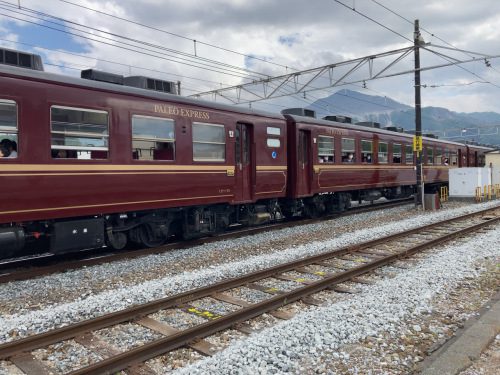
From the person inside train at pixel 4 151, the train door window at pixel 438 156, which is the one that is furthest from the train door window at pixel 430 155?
the person inside train at pixel 4 151

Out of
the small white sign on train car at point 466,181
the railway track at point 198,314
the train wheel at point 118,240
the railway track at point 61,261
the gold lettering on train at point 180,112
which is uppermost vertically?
the gold lettering on train at point 180,112

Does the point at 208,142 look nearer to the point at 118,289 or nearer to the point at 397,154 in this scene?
the point at 118,289

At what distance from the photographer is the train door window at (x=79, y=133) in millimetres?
7363

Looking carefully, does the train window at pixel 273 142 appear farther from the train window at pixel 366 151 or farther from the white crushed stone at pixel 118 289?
the train window at pixel 366 151

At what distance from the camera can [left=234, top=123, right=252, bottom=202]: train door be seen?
37.0ft

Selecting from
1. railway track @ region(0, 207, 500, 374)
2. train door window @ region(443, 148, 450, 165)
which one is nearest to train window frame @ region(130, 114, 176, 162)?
railway track @ region(0, 207, 500, 374)

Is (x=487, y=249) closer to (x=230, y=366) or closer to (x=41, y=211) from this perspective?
(x=230, y=366)

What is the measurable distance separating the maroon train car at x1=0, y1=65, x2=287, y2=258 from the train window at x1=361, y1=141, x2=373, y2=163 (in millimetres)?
6571

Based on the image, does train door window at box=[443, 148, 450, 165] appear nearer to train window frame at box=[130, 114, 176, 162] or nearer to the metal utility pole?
the metal utility pole

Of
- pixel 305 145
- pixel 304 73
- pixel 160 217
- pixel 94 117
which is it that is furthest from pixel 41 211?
pixel 304 73

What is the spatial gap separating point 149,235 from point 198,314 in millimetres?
4610

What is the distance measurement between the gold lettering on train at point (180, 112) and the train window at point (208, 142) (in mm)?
185

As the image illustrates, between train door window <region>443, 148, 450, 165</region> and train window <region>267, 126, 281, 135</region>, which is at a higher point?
train window <region>267, 126, 281, 135</region>

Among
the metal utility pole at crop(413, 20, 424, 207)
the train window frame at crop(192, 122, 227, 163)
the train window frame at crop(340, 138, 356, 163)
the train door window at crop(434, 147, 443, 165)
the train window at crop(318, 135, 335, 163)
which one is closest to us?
the train window frame at crop(192, 122, 227, 163)
